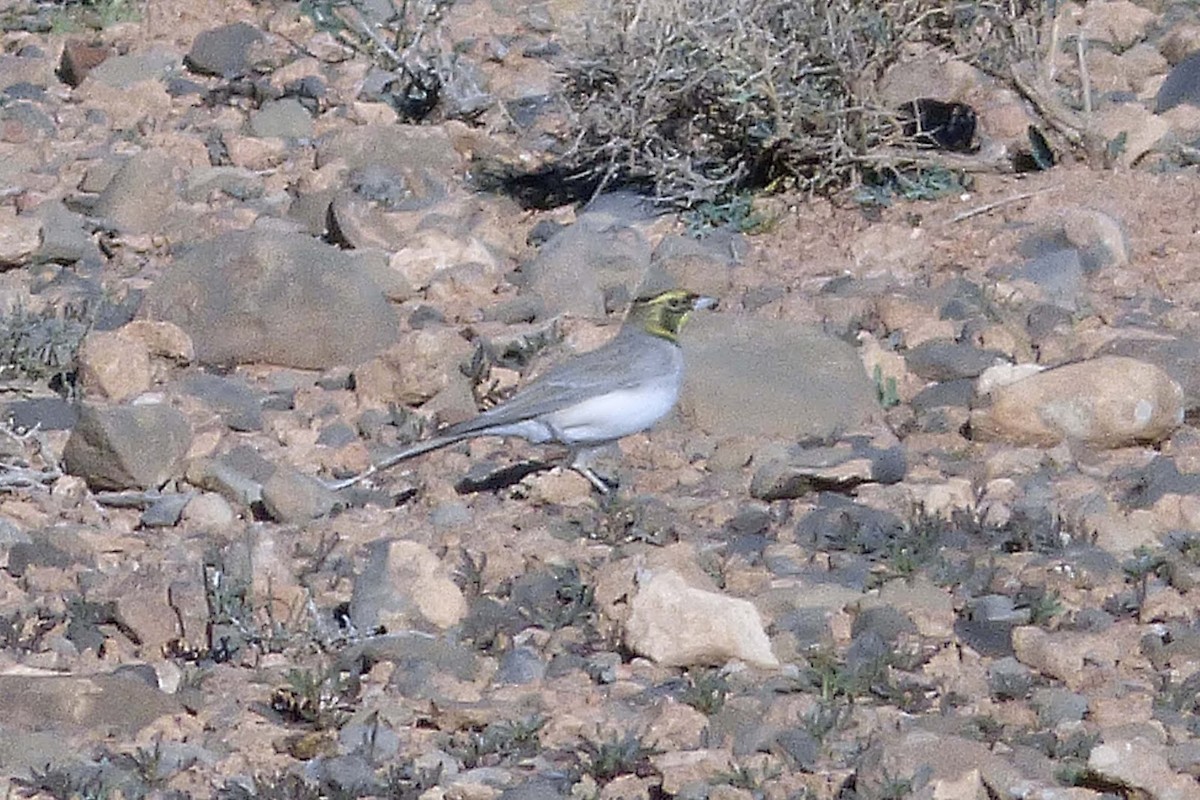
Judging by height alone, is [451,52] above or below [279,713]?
below

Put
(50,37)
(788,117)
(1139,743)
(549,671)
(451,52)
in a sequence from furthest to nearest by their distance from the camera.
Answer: (50,37) < (451,52) < (788,117) < (549,671) < (1139,743)

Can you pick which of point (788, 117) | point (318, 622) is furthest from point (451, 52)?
point (318, 622)

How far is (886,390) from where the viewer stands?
24.5 ft

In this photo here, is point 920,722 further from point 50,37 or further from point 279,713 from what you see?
point 50,37

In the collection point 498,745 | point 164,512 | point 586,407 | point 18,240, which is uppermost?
point 498,745

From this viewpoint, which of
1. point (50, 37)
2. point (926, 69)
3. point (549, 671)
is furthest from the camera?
point (50, 37)

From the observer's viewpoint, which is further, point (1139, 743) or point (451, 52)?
point (451, 52)

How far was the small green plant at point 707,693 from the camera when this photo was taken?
5.04 metres

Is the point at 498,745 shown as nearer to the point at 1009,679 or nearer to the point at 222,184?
the point at 1009,679

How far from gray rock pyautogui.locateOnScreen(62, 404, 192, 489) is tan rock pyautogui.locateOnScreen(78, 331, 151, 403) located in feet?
2.18

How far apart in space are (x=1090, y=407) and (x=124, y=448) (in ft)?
10.1

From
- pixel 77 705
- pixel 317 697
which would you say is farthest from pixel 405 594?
pixel 77 705

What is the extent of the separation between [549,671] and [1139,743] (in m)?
1.50

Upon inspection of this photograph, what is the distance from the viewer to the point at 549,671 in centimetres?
539
